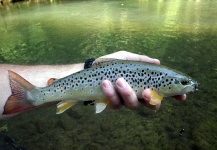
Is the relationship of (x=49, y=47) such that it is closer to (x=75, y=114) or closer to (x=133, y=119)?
(x=75, y=114)

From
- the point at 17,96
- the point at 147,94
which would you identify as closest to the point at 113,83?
the point at 147,94

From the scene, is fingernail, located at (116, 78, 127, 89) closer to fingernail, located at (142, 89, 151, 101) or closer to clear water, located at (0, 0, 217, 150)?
fingernail, located at (142, 89, 151, 101)

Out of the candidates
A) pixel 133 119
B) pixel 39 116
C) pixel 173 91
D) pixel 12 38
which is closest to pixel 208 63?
pixel 133 119

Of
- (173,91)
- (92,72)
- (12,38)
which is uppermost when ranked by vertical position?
(92,72)

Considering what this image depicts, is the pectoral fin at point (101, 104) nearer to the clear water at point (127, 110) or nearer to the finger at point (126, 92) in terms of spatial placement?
the finger at point (126, 92)

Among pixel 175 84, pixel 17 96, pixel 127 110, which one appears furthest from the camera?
pixel 127 110

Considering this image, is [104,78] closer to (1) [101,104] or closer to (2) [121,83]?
(2) [121,83]
